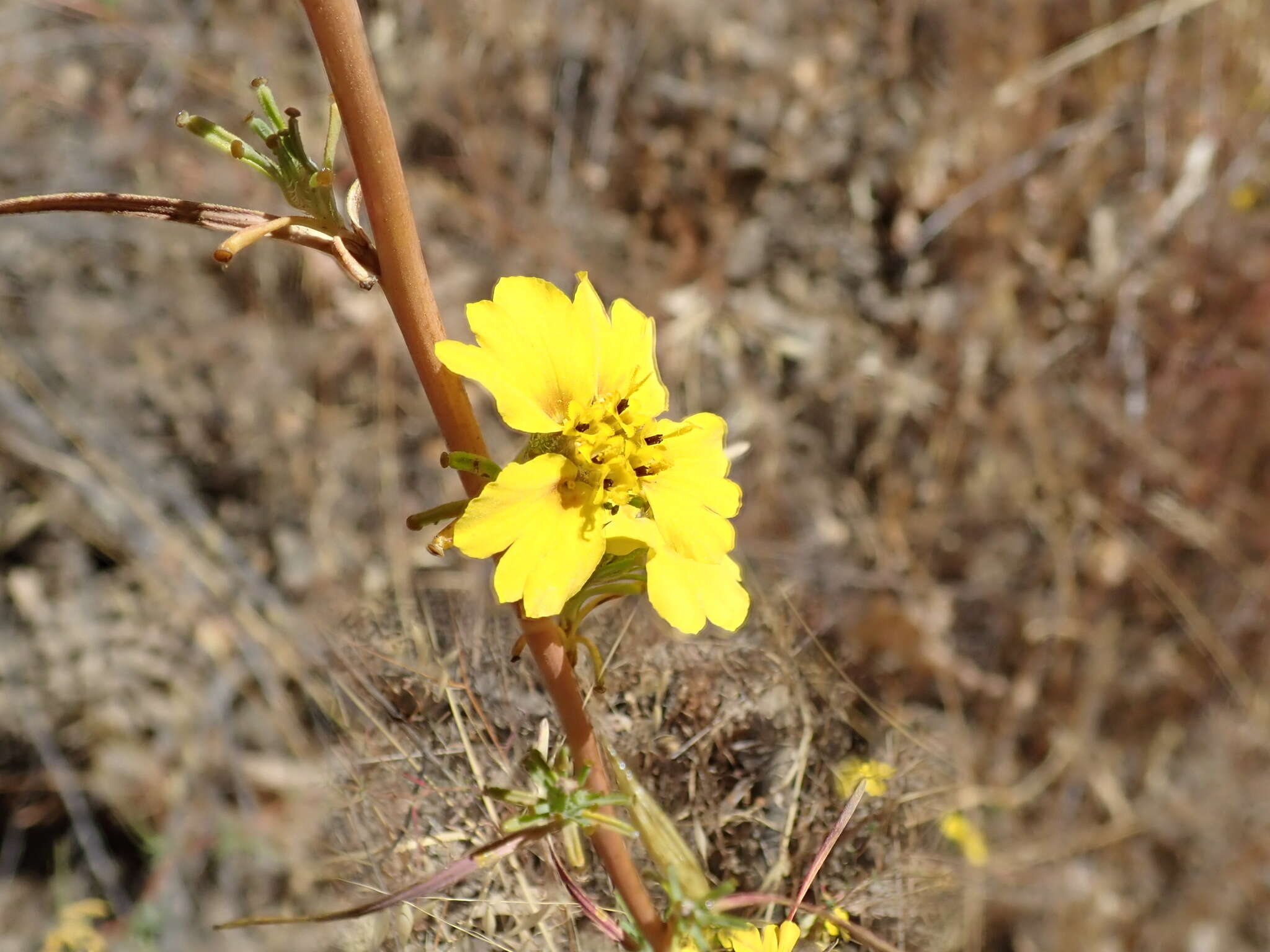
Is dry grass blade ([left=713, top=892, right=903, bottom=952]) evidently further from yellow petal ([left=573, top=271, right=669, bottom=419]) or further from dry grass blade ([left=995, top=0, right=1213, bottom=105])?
dry grass blade ([left=995, top=0, right=1213, bottom=105])

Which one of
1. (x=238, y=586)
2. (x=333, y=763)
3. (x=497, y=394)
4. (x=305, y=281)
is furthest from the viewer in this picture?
(x=305, y=281)

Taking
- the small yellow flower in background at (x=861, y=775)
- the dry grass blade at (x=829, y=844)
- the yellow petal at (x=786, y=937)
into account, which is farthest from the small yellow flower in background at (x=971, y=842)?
the yellow petal at (x=786, y=937)

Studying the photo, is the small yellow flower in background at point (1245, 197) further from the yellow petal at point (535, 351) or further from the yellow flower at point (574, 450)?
the yellow petal at point (535, 351)

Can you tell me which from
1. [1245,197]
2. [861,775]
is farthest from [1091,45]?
[861,775]

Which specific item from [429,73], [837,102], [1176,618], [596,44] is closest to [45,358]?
[429,73]

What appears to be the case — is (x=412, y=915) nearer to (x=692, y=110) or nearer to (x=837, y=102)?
(x=692, y=110)

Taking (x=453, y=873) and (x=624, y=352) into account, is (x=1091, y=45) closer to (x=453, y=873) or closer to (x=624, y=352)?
(x=624, y=352)
